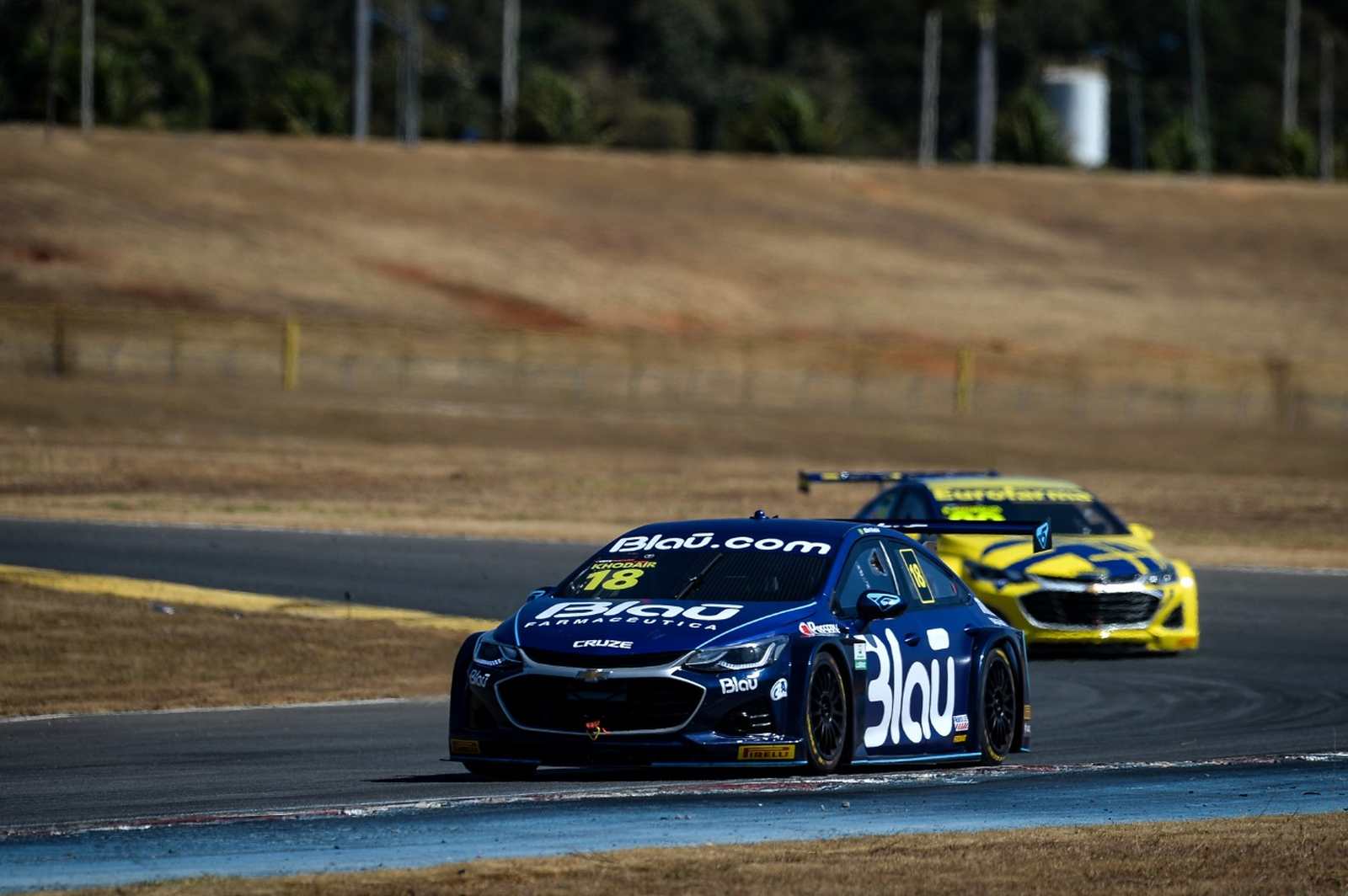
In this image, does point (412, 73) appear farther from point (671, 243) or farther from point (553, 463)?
point (553, 463)

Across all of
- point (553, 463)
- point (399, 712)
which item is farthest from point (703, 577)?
point (553, 463)

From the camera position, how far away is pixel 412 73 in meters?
84.1

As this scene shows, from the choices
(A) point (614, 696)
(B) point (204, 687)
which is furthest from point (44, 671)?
(A) point (614, 696)

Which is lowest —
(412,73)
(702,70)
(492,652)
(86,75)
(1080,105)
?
(492,652)

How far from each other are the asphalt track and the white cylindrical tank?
79330 millimetres

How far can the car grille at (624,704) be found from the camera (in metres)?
10.3

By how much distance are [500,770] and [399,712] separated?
4.50 m

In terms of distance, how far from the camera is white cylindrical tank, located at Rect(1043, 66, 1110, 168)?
101m

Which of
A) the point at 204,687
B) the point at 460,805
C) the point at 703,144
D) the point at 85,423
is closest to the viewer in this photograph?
the point at 460,805

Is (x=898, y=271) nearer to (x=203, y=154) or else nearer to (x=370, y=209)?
(x=370, y=209)

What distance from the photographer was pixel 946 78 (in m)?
113

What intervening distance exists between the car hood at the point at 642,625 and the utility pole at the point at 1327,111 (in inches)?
3238

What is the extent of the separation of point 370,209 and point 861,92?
4751cm

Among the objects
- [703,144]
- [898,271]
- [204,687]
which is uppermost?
[703,144]
